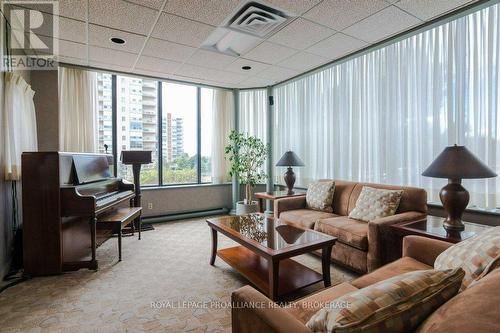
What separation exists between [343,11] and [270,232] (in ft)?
7.43

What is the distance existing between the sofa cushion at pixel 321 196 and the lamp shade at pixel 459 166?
1.40m

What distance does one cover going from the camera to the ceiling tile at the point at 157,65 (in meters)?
3.75

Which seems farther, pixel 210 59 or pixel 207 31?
pixel 210 59

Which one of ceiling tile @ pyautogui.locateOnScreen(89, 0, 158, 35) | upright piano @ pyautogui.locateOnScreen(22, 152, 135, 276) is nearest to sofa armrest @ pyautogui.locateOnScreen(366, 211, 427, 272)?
upright piano @ pyautogui.locateOnScreen(22, 152, 135, 276)

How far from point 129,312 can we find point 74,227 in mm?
1458

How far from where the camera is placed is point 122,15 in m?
2.56

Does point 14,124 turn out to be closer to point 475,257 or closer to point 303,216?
point 303,216

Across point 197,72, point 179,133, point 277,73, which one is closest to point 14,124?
point 197,72

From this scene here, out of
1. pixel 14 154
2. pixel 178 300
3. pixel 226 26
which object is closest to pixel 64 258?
pixel 14 154

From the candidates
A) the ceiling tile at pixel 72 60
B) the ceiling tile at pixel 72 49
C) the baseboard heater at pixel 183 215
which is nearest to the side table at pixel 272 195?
the baseboard heater at pixel 183 215

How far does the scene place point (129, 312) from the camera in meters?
1.95

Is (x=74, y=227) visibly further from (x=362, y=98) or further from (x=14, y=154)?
(x=362, y=98)

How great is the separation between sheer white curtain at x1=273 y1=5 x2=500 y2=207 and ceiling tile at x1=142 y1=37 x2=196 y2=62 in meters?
2.03

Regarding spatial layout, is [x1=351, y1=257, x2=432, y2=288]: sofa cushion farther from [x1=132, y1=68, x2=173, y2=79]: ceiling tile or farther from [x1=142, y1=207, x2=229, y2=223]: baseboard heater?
[x1=132, y1=68, x2=173, y2=79]: ceiling tile
